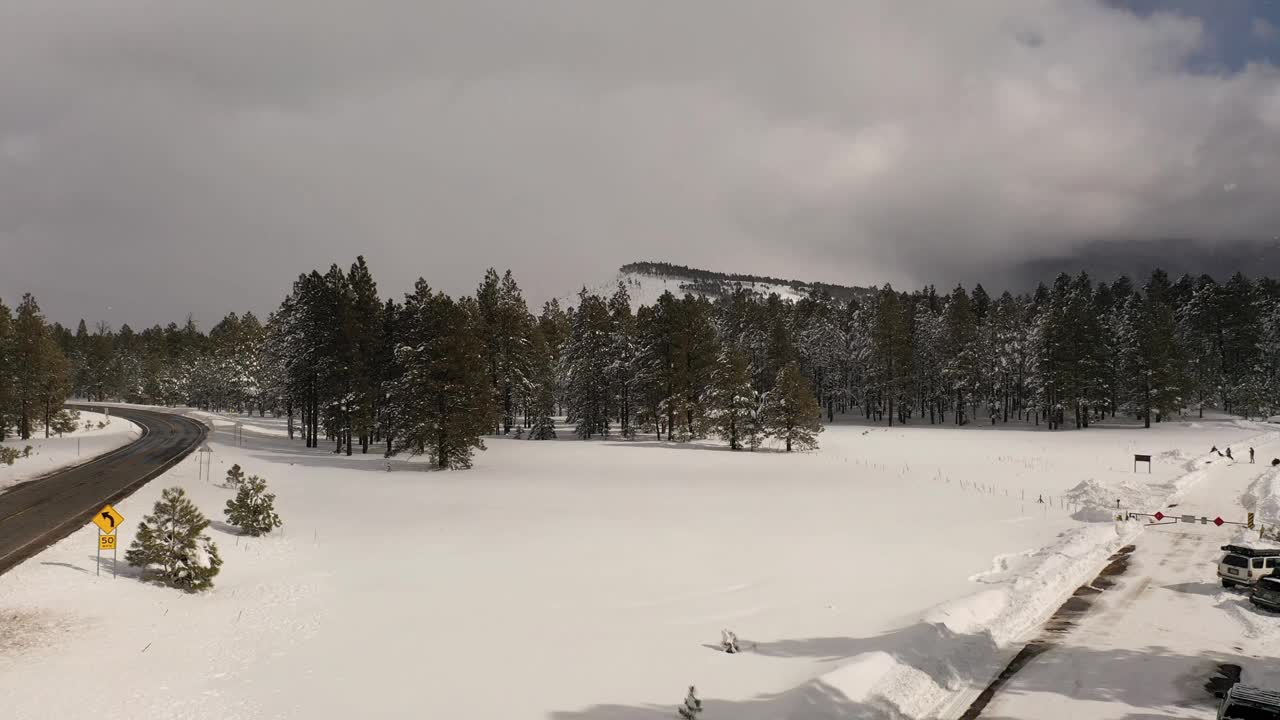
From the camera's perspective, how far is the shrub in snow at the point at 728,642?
14500 millimetres

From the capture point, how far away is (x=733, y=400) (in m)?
56.9

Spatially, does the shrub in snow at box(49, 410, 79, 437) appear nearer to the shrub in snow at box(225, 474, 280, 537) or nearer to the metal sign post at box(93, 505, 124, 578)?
the shrub in snow at box(225, 474, 280, 537)

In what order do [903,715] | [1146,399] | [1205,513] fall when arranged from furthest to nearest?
[1146,399], [1205,513], [903,715]

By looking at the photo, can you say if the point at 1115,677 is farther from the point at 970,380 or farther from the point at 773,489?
the point at 970,380

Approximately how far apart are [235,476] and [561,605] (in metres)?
22.8

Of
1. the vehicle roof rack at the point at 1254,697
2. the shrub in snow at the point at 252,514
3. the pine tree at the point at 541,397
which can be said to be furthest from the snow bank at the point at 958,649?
the pine tree at the point at 541,397

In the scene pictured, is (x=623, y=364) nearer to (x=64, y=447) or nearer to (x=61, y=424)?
(x=64, y=447)

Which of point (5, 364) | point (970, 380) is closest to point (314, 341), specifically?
point (5, 364)

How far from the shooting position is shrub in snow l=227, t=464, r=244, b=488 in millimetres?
32250

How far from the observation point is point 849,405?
111500 mm

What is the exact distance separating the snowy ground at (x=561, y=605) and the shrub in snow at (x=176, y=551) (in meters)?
0.55

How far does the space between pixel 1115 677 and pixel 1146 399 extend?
78.7 metres

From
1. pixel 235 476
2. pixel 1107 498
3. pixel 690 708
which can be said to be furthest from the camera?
pixel 1107 498

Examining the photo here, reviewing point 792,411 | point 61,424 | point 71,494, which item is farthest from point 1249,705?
point 61,424
